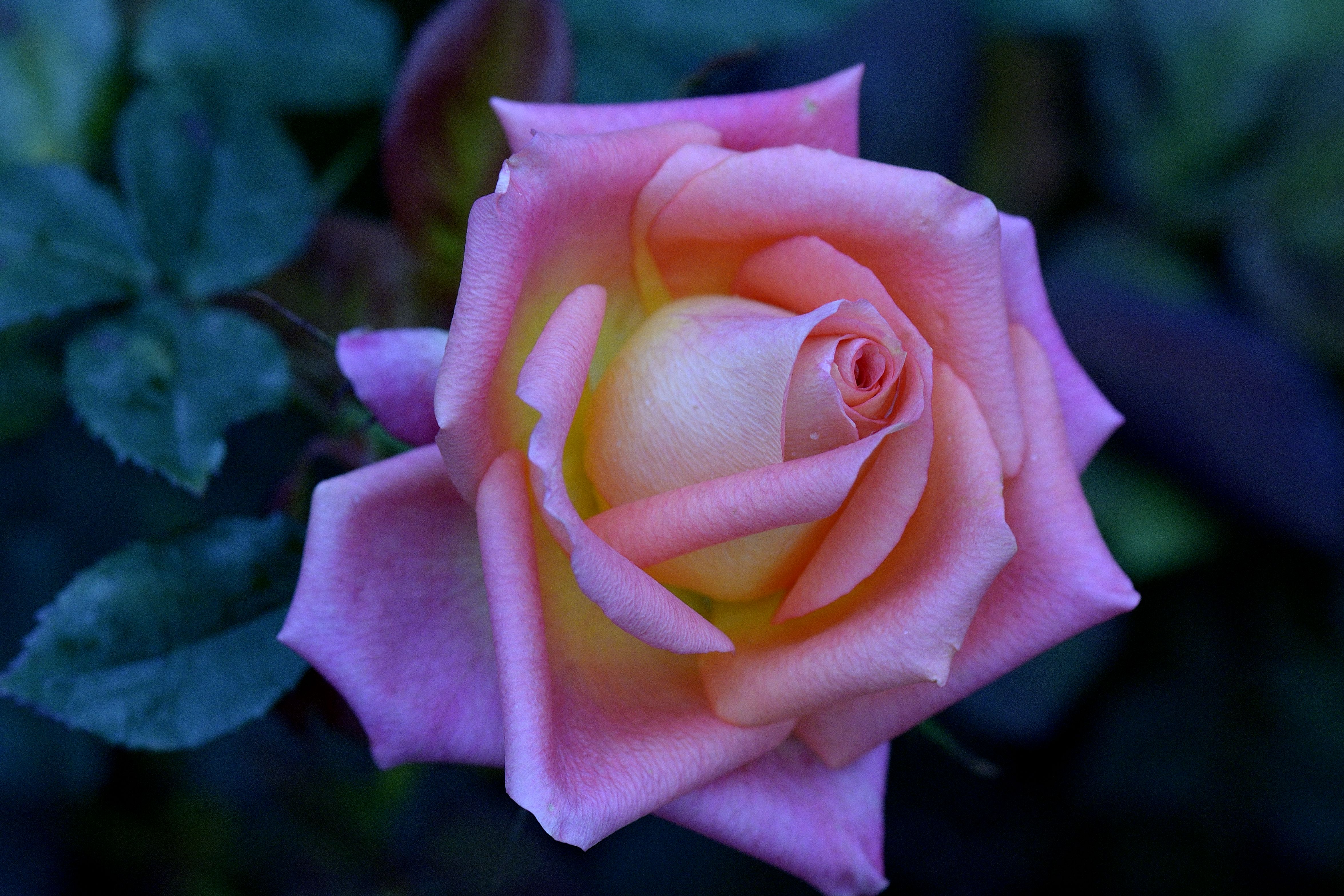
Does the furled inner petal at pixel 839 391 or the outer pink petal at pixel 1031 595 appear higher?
the furled inner petal at pixel 839 391

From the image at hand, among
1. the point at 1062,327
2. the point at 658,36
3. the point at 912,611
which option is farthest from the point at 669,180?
the point at 1062,327

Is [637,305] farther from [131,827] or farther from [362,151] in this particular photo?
[131,827]

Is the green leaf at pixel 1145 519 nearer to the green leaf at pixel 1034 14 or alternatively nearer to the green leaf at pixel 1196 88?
the green leaf at pixel 1196 88

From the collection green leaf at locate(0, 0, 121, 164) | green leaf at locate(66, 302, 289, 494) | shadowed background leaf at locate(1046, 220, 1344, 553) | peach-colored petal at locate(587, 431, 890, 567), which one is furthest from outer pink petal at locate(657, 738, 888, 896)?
shadowed background leaf at locate(1046, 220, 1344, 553)

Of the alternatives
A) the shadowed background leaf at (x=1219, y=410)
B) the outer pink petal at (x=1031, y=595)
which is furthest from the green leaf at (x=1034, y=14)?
the outer pink petal at (x=1031, y=595)

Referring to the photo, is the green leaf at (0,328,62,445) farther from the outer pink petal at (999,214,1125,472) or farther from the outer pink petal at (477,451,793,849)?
the outer pink petal at (999,214,1125,472)

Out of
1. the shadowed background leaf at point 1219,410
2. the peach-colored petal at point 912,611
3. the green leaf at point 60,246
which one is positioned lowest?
the shadowed background leaf at point 1219,410

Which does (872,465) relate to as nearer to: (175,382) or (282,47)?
(175,382)
